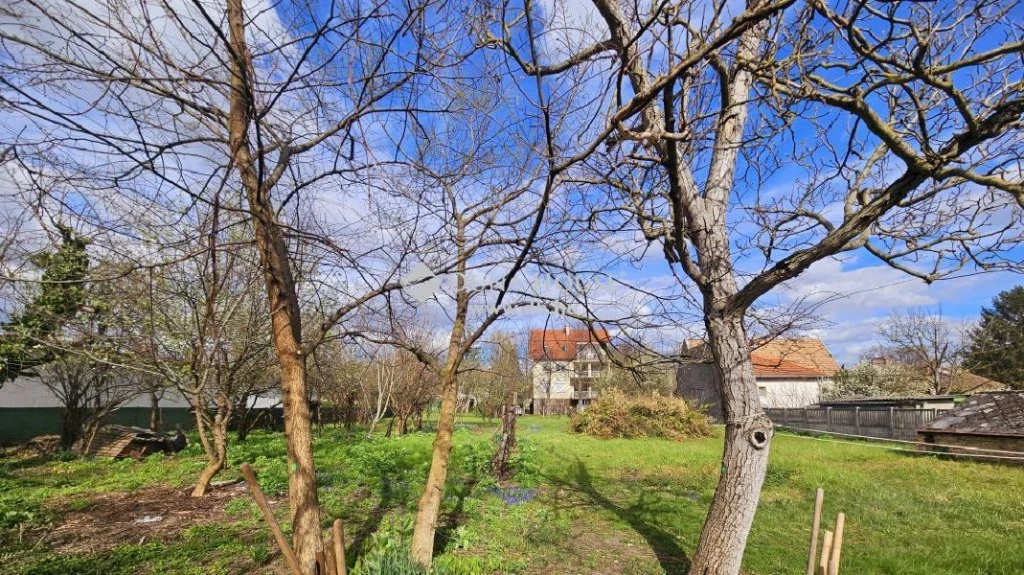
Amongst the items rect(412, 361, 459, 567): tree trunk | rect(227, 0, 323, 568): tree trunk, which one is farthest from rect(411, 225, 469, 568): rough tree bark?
rect(227, 0, 323, 568): tree trunk

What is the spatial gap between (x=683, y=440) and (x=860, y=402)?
8.47 metres

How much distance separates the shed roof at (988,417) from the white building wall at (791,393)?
668 inches

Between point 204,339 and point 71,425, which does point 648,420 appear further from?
point 71,425

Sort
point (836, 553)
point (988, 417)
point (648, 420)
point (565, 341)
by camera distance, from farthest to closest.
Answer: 1. point (648, 420)
2. point (988, 417)
3. point (565, 341)
4. point (836, 553)

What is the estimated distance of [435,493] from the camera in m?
4.08

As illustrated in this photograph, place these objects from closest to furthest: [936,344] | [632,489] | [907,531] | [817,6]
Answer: [817,6], [907,531], [632,489], [936,344]

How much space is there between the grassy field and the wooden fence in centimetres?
397

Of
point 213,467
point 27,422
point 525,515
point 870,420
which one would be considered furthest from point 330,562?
point 870,420

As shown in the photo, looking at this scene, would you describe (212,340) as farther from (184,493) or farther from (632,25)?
(632,25)

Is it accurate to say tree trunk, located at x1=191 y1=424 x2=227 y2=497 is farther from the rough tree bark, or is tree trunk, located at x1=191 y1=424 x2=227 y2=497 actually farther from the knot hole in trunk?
the knot hole in trunk

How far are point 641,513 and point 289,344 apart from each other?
537cm

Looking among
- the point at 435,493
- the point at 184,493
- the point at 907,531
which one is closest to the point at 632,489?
the point at 907,531

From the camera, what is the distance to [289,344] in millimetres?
3158

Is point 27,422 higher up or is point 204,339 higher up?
point 204,339
